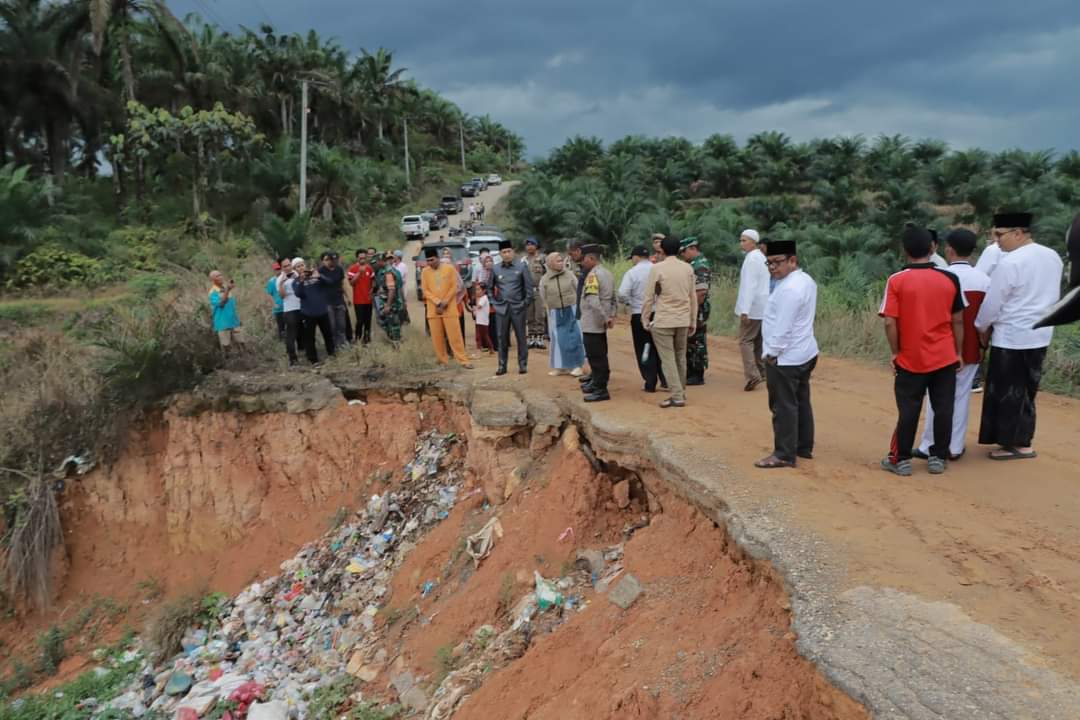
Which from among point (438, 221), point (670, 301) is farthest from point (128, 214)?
point (670, 301)

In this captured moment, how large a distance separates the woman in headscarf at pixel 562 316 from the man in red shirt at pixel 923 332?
358 centimetres

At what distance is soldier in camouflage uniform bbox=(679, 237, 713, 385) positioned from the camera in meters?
7.80

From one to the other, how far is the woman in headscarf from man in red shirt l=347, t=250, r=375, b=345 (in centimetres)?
346

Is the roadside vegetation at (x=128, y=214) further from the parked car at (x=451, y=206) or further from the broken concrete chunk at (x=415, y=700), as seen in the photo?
the broken concrete chunk at (x=415, y=700)

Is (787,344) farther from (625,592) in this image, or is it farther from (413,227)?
(413,227)

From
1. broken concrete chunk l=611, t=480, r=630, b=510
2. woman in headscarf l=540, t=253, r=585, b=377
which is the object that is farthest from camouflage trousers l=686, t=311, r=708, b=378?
broken concrete chunk l=611, t=480, r=630, b=510

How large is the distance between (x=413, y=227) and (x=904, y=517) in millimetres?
33109

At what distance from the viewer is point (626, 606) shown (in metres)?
4.70

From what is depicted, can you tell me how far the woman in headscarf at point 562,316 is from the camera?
784 centimetres

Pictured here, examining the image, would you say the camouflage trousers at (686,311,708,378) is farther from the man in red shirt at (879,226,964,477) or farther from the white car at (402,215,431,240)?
the white car at (402,215,431,240)

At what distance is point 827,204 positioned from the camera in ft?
83.4

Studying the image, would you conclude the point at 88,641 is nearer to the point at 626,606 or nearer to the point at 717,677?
the point at 626,606

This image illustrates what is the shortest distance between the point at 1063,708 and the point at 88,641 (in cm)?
1070

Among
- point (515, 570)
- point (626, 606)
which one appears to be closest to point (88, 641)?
point (515, 570)
